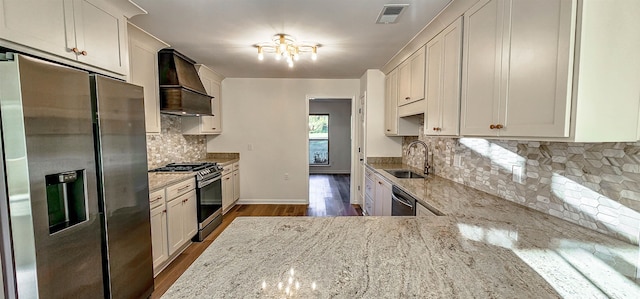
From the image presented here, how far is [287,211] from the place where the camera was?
4.41 metres

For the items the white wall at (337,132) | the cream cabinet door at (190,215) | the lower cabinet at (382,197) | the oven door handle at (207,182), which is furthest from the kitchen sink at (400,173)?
the white wall at (337,132)

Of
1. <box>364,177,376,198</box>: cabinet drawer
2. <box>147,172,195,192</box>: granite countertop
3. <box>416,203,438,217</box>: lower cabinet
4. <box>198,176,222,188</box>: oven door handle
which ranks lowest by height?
<box>364,177,376,198</box>: cabinet drawer

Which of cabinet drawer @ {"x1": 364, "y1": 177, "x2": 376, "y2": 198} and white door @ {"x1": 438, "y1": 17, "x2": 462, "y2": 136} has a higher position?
white door @ {"x1": 438, "y1": 17, "x2": 462, "y2": 136}

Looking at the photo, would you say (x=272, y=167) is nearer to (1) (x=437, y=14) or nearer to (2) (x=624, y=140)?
(1) (x=437, y=14)

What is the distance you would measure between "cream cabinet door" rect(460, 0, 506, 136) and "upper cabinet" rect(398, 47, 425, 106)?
0.80 metres

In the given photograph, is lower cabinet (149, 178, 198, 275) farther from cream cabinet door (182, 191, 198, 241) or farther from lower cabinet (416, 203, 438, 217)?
lower cabinet (416, 203, 438, 217)

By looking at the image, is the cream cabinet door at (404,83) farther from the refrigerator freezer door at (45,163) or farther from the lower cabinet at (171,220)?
the refrigerator freezer door at (45,163)

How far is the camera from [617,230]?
1.17 metres

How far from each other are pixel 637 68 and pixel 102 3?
9.67ft

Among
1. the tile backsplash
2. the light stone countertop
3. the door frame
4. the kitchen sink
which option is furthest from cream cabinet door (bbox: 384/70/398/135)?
the tile backsplash

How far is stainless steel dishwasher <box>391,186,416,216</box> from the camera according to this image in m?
2.07

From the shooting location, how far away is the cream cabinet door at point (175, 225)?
2.56 m

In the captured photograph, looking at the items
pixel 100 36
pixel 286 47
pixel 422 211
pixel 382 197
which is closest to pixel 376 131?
pixel 382 197

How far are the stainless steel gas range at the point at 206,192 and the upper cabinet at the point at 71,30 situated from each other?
140 centimetres
